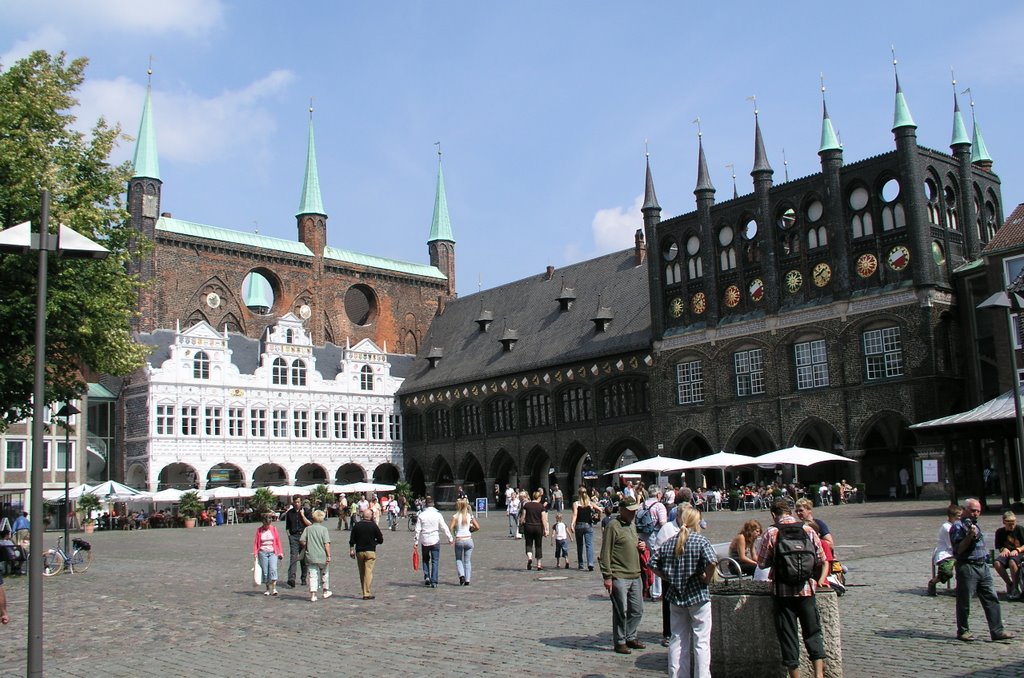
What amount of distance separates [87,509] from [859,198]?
38346 mm

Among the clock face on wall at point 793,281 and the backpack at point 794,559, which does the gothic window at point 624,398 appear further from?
the backpack at point 794,559

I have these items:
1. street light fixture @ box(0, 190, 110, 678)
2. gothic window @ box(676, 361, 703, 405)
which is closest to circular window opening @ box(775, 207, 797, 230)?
gothic window @ box(676, 361, 703, 405)

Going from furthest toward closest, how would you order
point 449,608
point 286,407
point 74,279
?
point 286,407 → point 74,279 → point 449,608

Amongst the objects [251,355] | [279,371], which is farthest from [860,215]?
[251,355]

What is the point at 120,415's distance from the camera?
61938 mm

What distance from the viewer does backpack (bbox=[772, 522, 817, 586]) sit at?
30.0ft

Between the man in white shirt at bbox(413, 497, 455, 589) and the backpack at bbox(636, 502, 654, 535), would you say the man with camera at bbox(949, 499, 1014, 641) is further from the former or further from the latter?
the man in white shirt at bbox(413, 497, 455, 589)

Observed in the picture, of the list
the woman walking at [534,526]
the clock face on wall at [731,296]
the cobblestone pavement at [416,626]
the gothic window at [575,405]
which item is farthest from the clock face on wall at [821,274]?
the woman walking at [534,526]

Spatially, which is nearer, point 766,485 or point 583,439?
point 766,485

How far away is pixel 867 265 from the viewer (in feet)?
153

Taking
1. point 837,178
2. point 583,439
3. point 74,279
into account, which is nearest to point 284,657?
point 74,279

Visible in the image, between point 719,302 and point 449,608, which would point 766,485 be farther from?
point 449,608

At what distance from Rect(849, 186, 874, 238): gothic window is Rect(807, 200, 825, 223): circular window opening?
55.8 inches

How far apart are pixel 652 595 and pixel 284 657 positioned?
5978mm
